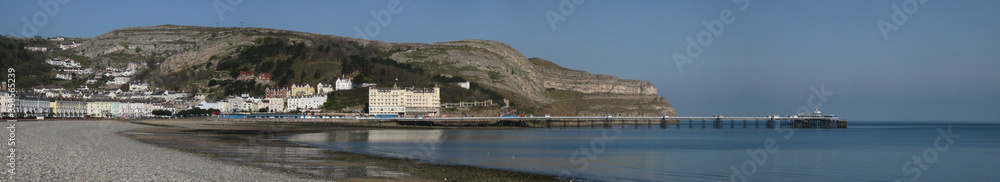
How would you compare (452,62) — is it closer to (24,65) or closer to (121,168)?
(24,65)

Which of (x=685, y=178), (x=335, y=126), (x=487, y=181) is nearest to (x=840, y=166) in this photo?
(x=685, y=178)

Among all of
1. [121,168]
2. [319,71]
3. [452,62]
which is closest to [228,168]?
[121,168]

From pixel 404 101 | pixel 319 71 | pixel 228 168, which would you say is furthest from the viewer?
pixel 319 71

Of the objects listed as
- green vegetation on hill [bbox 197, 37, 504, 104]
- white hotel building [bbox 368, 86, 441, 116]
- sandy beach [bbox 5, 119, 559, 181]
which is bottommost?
sandy beach [bbox 5, 119, 559, 181]

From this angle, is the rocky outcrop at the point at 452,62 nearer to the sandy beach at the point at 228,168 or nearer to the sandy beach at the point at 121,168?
the sandy beach at the point at 228,168

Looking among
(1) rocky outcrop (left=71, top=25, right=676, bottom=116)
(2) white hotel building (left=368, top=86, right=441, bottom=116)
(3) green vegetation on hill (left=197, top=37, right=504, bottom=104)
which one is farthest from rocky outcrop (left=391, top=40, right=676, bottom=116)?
(2) white hotel building (left=368, top=86, right=441, bottom=116)

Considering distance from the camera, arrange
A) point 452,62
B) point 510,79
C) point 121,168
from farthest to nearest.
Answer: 1. point 452,62
2. point 510,79
3. point 121,168

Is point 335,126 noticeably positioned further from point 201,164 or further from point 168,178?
point 168,178

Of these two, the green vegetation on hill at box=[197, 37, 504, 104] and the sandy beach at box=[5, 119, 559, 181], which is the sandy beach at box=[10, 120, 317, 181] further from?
the green vegetation on hill at box=[197, 37, 504, 104]

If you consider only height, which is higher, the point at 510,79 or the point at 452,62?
the point at 452,62

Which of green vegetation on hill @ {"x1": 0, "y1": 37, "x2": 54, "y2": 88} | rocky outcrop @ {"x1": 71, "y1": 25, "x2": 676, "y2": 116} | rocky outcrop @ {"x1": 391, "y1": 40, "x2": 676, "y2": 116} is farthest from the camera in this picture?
rocky outcrop @ {"x1": 71, "y1": 25, "x2": 676, "y2": 116}

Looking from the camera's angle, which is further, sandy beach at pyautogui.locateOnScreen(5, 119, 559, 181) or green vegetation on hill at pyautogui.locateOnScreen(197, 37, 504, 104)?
green vegetation on hill at pyautogui.locateOnScreen(197, 37, 504, 104)

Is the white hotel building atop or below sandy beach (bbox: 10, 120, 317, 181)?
atop

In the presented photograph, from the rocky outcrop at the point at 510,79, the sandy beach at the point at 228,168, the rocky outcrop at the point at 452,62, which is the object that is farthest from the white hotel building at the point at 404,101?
the sandy beach at the point at 228,168
